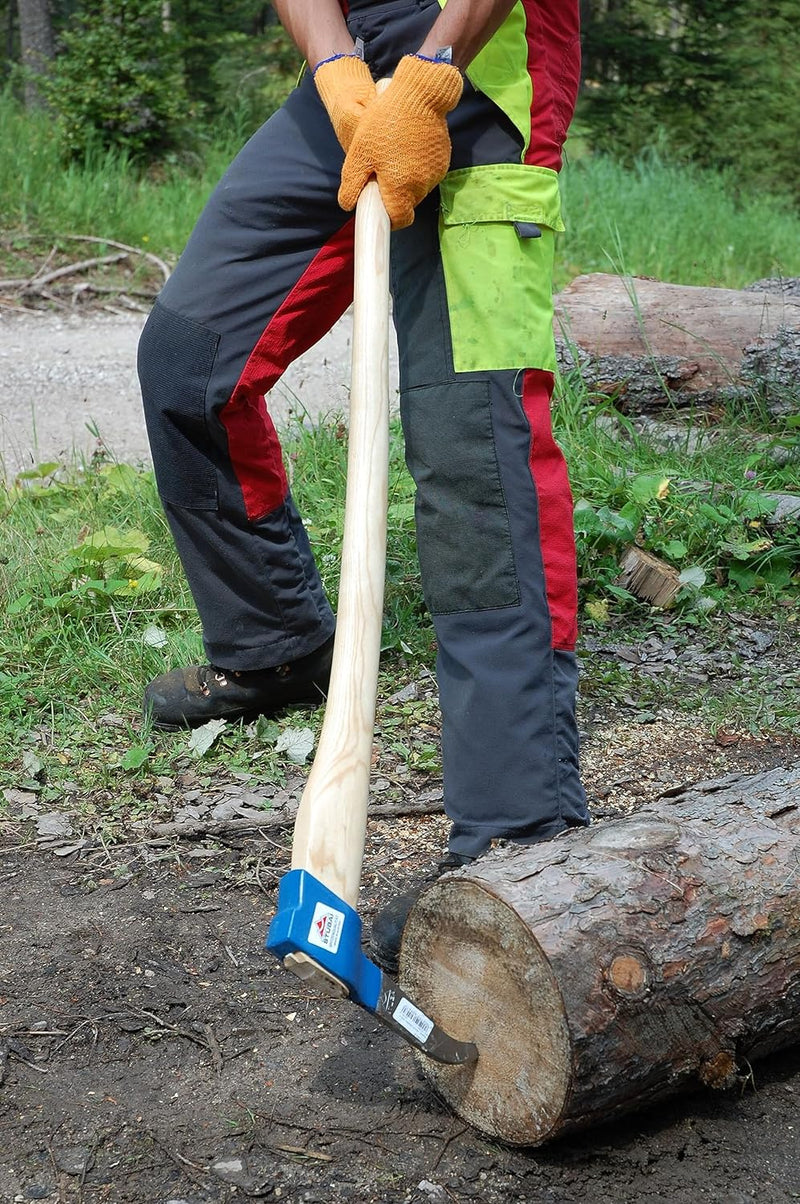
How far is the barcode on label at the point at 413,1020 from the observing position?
5.15 ft

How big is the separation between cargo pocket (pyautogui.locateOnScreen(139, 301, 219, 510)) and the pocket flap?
1.80 ft

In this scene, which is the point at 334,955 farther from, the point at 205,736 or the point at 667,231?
the point at 667,231

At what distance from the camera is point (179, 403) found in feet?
7.83

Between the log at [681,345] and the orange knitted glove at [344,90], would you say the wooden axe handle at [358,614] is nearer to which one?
the orange knitted glove at [344,90]

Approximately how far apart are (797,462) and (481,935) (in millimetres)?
2696

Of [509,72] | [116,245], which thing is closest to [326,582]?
[509,72]

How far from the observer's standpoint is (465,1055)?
162 centimetres

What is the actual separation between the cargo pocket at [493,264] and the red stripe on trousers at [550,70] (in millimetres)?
72

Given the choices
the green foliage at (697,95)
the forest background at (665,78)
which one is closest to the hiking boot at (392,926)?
the forest background at (665,78)

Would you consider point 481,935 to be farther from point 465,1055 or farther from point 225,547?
point 225,547

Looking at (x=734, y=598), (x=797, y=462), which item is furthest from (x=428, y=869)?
(x=797, y=462)

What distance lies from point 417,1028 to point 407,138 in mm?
1338

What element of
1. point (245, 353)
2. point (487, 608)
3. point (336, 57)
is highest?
point (336, 57)

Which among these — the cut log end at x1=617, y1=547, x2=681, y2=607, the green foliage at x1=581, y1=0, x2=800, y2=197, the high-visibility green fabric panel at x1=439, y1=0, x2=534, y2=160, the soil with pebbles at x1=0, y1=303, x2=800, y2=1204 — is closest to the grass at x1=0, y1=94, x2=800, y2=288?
the cut log end at x1=617, y1=547, x2=681, y2=607
